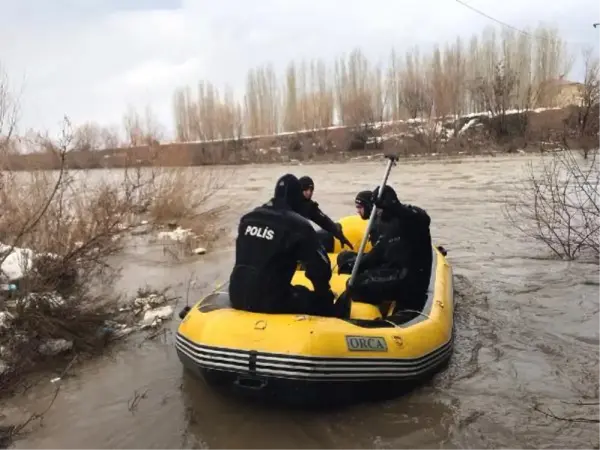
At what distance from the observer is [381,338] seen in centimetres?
406

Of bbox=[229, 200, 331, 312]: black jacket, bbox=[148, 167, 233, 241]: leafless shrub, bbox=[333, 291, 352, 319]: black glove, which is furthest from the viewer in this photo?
Result: bbox=[148, 167, 233, 241]: leafless shrub

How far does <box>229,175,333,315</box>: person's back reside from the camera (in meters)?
3.87

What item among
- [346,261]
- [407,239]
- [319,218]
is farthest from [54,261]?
[407,239]

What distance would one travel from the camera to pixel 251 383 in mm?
3816

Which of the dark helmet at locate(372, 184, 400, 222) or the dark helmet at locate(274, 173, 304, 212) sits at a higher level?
the dark helmet at locate(274, 173, 304, 212)

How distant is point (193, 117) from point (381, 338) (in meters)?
35.1

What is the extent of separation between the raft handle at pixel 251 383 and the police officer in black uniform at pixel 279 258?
0.45 metres

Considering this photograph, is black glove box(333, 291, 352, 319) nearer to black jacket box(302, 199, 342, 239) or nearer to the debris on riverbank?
black jacket box(302, 199, 342, 239)

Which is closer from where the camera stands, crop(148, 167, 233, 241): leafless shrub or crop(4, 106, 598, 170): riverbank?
crop(148, 167, 233, 241): leafless shrub

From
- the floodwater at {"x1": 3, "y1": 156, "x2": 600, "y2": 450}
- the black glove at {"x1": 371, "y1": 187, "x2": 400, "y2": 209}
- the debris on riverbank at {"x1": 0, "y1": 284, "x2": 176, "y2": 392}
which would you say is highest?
the black glove at {"x1": 371, "y1": 187, "x2": 400, "y2": 209}

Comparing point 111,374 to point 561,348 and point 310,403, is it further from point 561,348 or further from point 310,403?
point 561,348

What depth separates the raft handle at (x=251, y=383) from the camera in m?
3.77

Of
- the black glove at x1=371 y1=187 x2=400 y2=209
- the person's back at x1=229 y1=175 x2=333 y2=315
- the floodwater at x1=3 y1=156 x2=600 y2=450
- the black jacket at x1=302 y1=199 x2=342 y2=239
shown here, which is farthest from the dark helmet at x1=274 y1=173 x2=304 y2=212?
the floodwater at x1=3 y1=156 x2=600 y2=450

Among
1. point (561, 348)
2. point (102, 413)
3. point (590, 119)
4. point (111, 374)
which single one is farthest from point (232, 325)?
point (590, 119)
